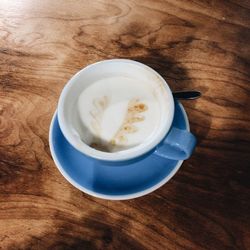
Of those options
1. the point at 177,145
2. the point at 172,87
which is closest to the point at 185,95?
the point at 172,87

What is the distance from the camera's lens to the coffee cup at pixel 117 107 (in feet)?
2.14

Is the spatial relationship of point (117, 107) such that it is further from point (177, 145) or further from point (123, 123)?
point (177, 145)

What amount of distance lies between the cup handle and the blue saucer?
0.13ft

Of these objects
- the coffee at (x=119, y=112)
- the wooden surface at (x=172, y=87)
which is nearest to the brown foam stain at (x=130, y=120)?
the coffee at (x=119, y=112)

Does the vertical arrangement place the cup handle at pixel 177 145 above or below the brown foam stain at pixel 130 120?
above

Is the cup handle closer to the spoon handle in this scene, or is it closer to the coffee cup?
the coffee cup

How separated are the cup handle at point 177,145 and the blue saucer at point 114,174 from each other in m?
0.04

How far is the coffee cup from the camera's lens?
2.14 feet

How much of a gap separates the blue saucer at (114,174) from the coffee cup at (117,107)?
0.11ft

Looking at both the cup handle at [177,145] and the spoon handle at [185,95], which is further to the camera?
the spoon handle at [185,95]

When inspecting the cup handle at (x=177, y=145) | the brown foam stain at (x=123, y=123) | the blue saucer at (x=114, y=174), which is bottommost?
the blue saucer at (x=114, y=174)

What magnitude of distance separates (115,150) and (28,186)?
18 cm

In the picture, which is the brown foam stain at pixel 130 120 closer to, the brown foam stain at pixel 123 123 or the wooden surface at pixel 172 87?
the brown foam stain at pixel 123 123

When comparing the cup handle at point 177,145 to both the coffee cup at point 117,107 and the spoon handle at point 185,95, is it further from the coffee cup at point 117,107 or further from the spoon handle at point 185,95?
the spoon handle at point 185,95
